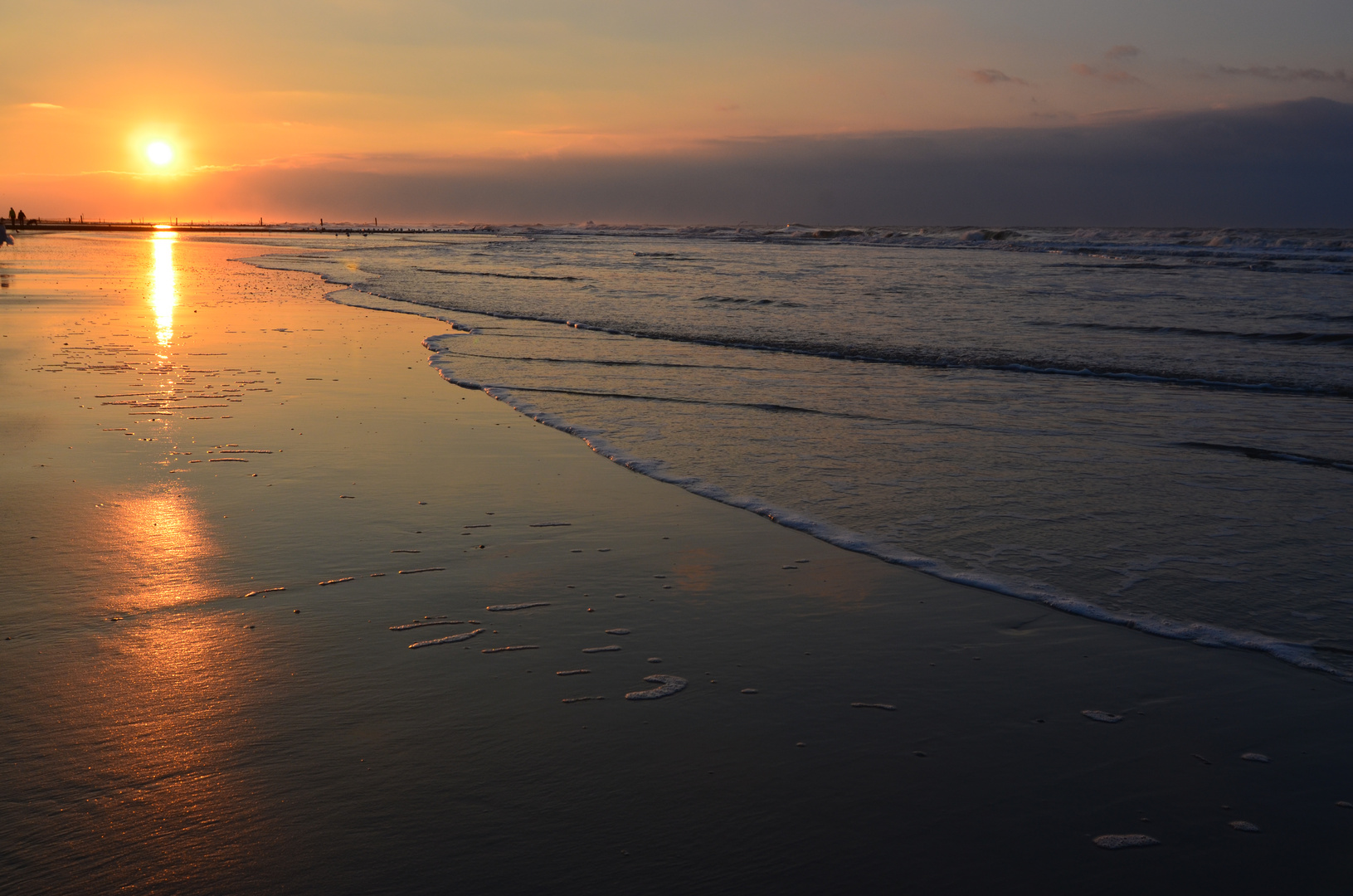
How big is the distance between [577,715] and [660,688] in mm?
399

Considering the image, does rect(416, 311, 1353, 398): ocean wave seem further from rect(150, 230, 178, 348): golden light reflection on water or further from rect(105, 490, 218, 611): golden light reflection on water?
rect(105, 490, 218, 611): golden light reflection on water

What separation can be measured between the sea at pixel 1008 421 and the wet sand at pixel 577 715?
651mm

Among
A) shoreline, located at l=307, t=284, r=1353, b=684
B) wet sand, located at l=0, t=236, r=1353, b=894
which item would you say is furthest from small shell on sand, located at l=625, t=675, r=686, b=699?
shoreline, located at l=307, t=284, r=1353, b=684

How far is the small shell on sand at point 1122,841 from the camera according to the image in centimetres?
288

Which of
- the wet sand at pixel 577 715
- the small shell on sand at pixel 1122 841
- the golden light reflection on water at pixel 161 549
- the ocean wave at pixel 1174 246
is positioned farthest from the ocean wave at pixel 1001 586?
the ocean wave at pixel 1174 246

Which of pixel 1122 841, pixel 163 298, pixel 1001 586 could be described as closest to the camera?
pixel 1122 841

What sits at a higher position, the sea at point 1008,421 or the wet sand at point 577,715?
the sea at point 1008,421

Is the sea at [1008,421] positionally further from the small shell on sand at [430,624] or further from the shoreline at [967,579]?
the small shell on sand at [430,624]

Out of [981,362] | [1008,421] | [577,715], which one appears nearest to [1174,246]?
[981,362]

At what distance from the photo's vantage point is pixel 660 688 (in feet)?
12.6

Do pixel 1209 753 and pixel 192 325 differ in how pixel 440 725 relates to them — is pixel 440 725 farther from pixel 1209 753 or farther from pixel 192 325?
pixel 192 325

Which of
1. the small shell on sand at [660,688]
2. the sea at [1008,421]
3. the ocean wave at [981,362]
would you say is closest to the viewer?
the small shell on sand at [660,688]

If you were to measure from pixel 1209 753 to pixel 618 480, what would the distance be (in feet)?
14.5

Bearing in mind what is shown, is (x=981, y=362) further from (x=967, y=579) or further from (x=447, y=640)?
(x=447, y=640)
